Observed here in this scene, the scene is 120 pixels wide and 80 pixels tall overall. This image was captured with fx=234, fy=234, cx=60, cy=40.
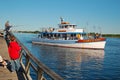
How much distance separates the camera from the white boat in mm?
51103

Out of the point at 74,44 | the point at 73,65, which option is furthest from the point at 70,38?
the point at 73,65

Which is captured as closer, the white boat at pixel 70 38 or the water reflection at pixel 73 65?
the water reflection at pixel 73 65

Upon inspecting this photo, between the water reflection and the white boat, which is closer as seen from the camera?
the water reflection

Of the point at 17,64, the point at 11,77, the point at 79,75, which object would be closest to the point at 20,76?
the point at 11,77

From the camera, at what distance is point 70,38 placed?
179 ft

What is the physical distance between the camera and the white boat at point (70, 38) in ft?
168

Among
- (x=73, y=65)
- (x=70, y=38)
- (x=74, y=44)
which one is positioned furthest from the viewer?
(x=70, y=38)

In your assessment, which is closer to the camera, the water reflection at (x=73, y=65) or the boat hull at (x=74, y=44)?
the water reflection at (x=73, y=65)

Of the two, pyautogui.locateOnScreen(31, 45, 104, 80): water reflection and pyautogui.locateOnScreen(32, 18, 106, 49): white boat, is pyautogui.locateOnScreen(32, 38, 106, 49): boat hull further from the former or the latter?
pyautogui.locateOnScreen(31, 45, 104, 80): water reflection

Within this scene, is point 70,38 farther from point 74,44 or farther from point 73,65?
point 73,65

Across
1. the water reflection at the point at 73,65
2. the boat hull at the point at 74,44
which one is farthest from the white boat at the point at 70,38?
the water reflection at the point at 73,65

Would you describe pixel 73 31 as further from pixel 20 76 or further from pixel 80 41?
pixel 20 76

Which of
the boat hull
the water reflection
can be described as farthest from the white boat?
the water reflection

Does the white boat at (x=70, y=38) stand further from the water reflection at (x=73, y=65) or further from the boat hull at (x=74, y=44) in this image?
the water reflection at (x=73, y=65)
